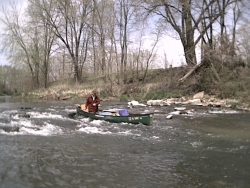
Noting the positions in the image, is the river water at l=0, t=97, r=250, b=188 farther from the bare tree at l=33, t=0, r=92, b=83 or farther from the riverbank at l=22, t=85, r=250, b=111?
the bare tree at l=33, t=0, r=92, b=83

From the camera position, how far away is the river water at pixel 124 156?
5398mm

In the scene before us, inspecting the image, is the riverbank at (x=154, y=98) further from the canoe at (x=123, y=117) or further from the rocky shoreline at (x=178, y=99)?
the canoe at (x=123, y=117)

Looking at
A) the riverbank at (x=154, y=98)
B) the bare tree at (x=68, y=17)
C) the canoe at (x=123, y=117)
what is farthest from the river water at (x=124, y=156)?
the bare tree at (x=68, y=17)

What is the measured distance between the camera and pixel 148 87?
1043 inches

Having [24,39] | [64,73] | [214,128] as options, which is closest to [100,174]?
[214,128]

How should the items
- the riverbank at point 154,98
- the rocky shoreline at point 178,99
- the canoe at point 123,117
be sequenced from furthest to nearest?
1. the riverbank at point 154,98
2. the rocky shoreline at point 178,99
3. the canoe at point 123,117

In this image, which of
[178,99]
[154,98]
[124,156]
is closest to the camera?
[124,156]

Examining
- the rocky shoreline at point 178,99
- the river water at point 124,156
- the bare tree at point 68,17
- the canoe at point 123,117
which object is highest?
the bare tree at point 68,17

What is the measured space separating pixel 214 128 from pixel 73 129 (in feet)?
18.6

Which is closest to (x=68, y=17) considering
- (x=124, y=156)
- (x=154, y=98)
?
(x=154, y=98)

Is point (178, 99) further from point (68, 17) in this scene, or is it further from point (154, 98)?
point (68, 17)

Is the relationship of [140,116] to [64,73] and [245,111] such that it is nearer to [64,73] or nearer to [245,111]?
[245,111]

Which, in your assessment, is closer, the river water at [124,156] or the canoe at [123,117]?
the river water at [124,156]

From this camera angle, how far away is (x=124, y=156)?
7.04 meters
